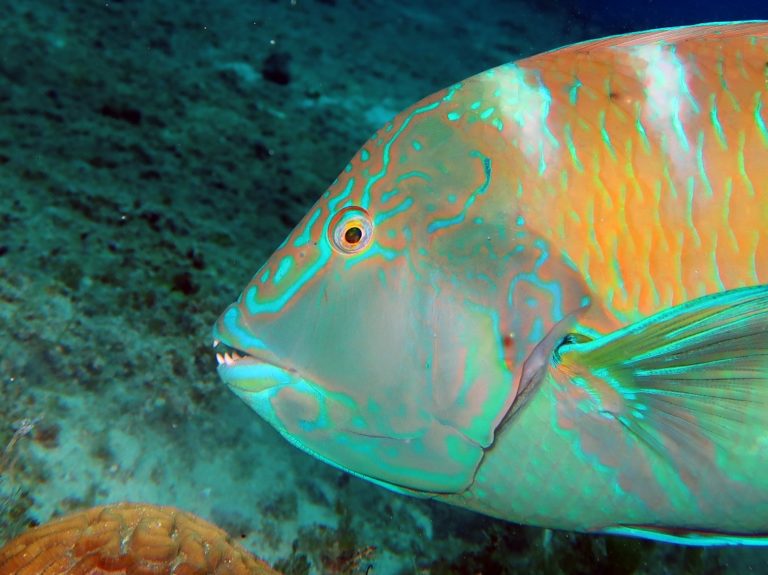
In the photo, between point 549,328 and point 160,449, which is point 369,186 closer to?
point 549,328

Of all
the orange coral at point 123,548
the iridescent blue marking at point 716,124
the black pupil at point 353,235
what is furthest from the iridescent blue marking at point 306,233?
the orange coral at point 123,548

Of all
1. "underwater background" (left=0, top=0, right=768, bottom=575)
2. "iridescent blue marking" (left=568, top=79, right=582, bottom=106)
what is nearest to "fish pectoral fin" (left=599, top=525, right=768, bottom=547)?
"iridescent blue marking" (left=568, top=79, right=582, bottom=106)

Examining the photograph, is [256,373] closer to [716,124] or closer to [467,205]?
[467,205]

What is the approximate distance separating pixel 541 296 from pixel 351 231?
534 mm

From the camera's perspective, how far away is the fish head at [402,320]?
1.39 metres

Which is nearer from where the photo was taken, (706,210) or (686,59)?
(706,210)

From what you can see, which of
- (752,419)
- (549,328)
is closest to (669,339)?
(549,328)

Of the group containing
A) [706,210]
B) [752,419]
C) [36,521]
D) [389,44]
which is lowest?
[36,521]

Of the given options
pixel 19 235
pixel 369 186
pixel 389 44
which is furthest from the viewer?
pixel 389 44

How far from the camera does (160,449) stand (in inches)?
104

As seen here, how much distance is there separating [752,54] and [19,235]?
3635mm

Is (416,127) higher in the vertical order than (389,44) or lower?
higher

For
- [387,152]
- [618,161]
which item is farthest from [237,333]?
[618,161]

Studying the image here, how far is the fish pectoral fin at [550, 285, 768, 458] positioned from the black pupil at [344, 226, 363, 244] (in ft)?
1.99
